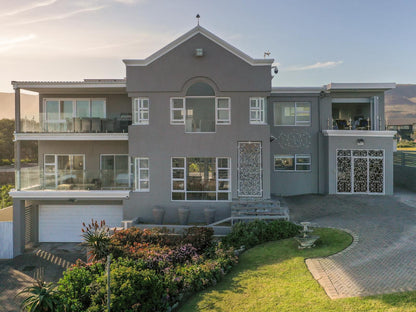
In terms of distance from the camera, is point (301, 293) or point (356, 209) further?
→ point (356, 209)

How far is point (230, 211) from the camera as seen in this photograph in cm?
1714

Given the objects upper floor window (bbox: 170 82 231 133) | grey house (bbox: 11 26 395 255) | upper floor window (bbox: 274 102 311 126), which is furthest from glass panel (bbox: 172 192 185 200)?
upper floor window (bbox: 274 102 311 126)

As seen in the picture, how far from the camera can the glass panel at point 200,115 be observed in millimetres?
17500

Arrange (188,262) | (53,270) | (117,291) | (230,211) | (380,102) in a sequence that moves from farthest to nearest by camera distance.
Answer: (380,102) → (230,211) → (53,270) → (188,262) → (117,291)

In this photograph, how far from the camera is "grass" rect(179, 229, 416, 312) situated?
7992 millimetres

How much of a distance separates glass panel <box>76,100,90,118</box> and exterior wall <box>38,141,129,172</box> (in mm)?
1856

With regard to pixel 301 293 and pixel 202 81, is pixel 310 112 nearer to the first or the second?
pixel 202 81

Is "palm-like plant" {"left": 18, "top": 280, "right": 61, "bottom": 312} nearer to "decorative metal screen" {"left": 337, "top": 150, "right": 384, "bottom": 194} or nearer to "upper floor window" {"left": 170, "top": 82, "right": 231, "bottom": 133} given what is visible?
"upper floor window" {"left": 170, "top": 82, "right": 231, "bottom": 133}

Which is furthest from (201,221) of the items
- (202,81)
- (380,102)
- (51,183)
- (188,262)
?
(380,102)

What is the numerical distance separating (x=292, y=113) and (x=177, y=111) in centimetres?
863

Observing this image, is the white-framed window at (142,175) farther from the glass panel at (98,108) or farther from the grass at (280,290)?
the grass at (280,290)

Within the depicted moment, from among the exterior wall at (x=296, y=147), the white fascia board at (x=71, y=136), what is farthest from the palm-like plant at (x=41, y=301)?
the exterior wall at (x=296, y=147)

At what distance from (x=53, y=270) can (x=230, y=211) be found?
8939 mm

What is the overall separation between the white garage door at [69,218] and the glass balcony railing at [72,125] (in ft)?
14.8
